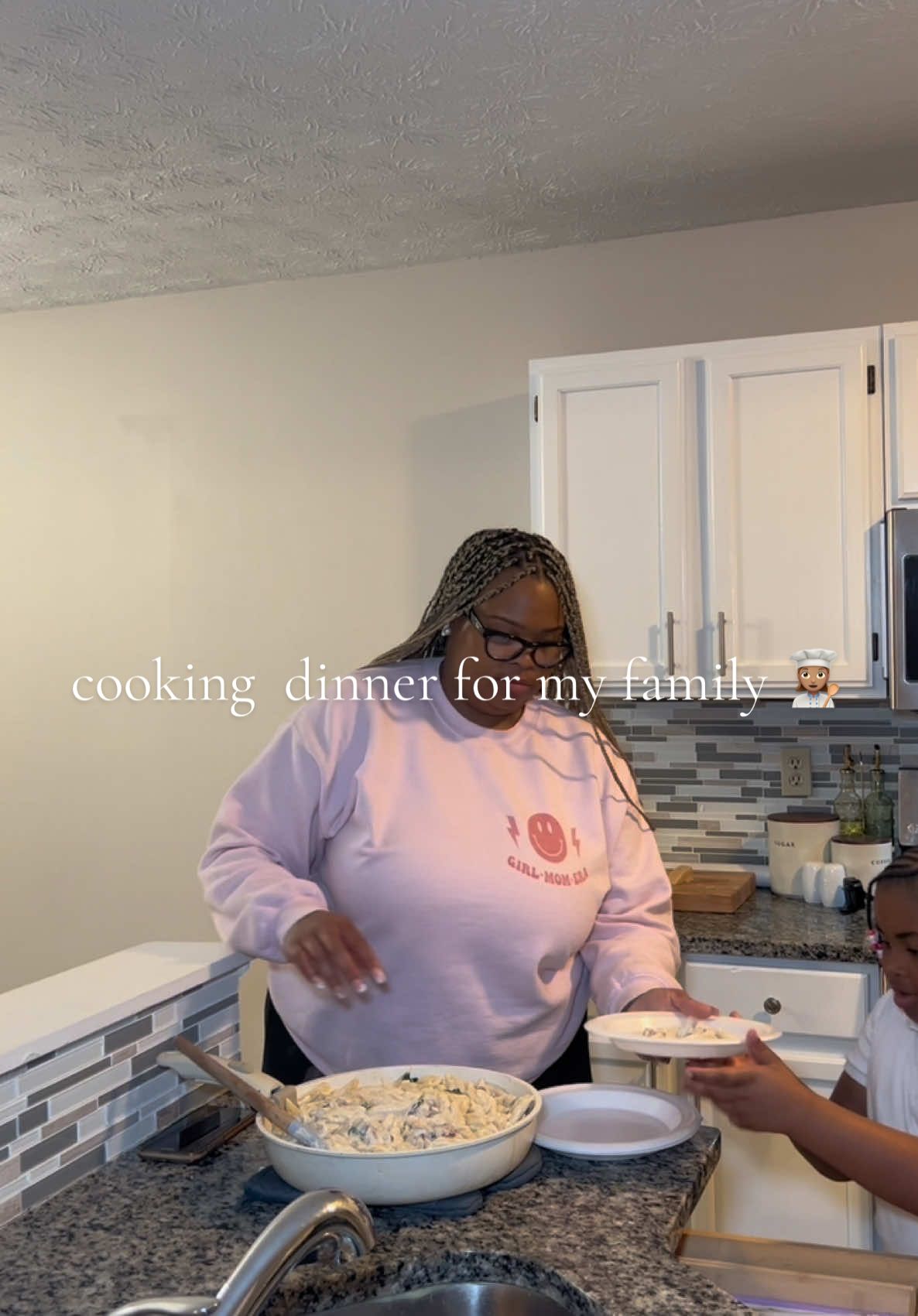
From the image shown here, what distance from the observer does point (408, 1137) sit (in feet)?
4.08

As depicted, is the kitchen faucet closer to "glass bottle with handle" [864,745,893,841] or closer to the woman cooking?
the woman cooking

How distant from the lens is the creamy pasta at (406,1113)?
123 cm

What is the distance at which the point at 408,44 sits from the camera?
218 cm

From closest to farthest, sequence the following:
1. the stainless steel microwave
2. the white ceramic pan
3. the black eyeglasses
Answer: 1. the white ceramic pan
2. the black eyeglasses
3. the stainless steel microwave

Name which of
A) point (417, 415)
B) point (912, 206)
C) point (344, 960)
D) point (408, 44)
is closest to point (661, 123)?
point (408, 44)

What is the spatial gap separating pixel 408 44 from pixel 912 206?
139 centimetres

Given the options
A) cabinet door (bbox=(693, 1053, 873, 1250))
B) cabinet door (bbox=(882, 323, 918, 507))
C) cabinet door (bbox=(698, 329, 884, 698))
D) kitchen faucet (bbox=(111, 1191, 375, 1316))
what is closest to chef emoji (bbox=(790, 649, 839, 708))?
cabinet door (bbox=(698, 329, 884, 698))

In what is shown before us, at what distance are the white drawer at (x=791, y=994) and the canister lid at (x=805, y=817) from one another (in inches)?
18.6

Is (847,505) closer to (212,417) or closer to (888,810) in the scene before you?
(888,810)

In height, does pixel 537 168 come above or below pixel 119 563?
above

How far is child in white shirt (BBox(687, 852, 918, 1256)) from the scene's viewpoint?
1.32m

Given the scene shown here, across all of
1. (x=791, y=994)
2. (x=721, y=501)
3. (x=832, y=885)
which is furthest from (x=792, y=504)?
(x=791, y=994)

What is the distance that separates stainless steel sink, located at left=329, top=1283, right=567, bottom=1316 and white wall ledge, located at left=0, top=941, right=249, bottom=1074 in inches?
16.8

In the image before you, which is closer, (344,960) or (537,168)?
(344,960)
